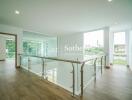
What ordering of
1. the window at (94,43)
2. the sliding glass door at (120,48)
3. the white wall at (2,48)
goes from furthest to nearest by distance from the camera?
the white wall at (2,48), the sliding glass door at (120,48), the window at (94,43)

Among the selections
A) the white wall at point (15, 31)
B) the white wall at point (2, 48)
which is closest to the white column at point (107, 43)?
the white wall at point (15, 31)

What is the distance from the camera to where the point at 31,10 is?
375 cm

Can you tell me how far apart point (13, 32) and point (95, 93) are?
19.6 feet

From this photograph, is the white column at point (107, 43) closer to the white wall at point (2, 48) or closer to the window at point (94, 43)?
the window at point (94, 43)

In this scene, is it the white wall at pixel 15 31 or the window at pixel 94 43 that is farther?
the window at pixel 94 43

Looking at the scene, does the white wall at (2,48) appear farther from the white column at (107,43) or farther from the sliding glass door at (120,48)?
the sliding glass door at (120,48)

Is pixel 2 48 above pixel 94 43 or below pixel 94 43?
below

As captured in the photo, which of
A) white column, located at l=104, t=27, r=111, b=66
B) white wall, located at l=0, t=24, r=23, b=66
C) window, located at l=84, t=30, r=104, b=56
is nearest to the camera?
white wall, located at l=0, t=24, r=23, b=66

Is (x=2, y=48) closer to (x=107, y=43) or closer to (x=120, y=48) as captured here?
(x=107, y=43)

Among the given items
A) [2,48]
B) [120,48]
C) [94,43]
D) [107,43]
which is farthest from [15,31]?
[120,48]

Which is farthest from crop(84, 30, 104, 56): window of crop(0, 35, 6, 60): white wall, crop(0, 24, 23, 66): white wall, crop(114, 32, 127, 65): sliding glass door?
crop(0, 35, 6, 60): white wall

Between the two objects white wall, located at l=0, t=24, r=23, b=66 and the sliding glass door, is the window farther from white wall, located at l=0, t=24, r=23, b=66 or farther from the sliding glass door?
white wall, located at l=0, t=24, r=23, b=66

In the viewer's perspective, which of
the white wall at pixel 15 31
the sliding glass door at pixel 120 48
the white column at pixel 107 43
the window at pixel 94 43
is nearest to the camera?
the white wall at pixel 15 31

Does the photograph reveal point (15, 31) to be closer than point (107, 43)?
Yes
